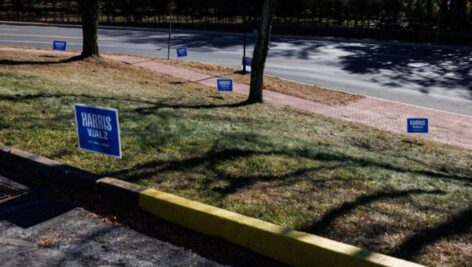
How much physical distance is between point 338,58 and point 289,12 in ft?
47.1

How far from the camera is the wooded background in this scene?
31.9m

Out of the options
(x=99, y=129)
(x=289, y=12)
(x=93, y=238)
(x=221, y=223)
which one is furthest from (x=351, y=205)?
(x=289, y=12)

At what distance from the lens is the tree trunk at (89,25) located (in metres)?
15.8

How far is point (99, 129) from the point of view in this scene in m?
5.47

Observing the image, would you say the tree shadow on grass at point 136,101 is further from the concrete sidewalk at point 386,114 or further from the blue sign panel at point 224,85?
the concrete sidewalk at point 386,114

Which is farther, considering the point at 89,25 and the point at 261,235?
the point at 89,25

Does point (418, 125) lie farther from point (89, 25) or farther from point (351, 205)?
point (89, 25)

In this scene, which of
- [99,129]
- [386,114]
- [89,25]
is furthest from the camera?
[89,25]

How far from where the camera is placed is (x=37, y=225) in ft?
15.3

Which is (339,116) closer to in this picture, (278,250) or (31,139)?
(31,139)

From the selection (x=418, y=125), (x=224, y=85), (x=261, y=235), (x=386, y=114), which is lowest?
(x=386, y=114)

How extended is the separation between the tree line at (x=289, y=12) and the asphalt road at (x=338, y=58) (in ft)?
11.1

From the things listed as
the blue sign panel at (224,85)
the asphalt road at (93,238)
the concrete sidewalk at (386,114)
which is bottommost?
the concrete sidewalk at (386,114)

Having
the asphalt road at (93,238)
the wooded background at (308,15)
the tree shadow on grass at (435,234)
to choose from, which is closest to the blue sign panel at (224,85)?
the asphalt road at (93,238)
